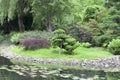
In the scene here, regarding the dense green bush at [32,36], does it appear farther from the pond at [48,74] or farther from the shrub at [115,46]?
the pond at [48,74]

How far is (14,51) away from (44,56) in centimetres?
392

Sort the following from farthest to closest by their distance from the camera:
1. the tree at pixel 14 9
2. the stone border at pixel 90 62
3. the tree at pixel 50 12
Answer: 1. the tree at pixel 14 9
2. the tree at pixel 50 12
3. the stone border at pixel 90 62

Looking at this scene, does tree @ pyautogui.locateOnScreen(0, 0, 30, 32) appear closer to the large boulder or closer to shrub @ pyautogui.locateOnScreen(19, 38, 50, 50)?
shrub @ pyautogui.locateOnScreen(19, 38, 50, 50)

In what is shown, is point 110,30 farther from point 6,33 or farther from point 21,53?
point 6,33

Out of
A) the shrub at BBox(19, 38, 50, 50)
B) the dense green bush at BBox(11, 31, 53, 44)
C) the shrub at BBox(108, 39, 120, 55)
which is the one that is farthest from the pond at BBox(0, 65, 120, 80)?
the dense green bush at BBox(11, 31, 53, 44)

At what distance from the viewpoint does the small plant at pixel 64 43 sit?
957 inches

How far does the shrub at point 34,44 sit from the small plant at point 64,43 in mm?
2021

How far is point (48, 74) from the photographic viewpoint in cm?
1925

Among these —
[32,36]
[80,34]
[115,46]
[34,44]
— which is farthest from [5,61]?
[80,34]

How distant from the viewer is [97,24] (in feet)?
96.6

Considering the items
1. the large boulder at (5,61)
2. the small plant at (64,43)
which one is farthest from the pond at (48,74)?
the small plant at (64,43)

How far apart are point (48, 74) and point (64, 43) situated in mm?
5496

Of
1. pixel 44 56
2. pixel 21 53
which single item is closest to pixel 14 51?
pixel 21 53

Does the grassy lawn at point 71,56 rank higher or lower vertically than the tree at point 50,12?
lower
